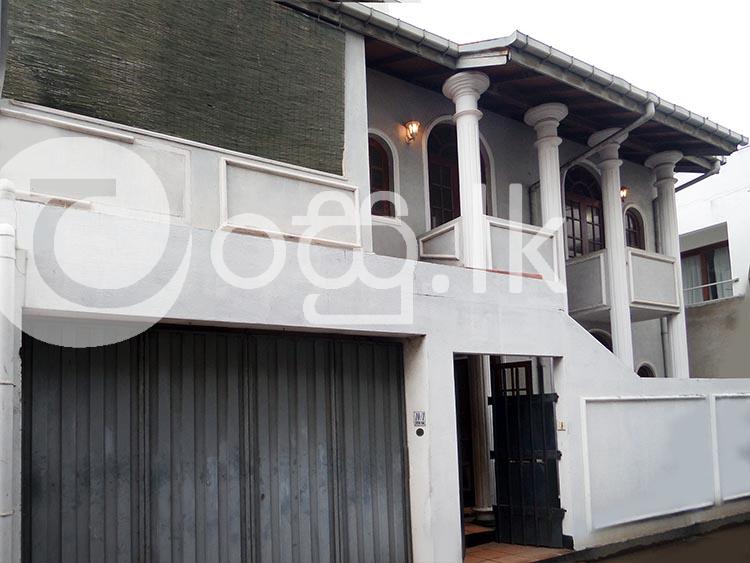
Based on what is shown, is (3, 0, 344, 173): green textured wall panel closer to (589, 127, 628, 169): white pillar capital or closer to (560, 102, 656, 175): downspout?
(560, 102, 656, 175): downspout

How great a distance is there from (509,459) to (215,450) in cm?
436

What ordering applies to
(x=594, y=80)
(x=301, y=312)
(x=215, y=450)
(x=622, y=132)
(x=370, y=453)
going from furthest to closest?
(x=622, y=132) → (x=594, y=80) → (x=370, y=453) → (x=301, y=312) → (x=215, y=450)

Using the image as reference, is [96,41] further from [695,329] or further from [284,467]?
[695,329]

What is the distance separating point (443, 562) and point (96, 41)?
5.97 meters

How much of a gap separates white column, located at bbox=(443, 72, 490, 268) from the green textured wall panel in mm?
2005

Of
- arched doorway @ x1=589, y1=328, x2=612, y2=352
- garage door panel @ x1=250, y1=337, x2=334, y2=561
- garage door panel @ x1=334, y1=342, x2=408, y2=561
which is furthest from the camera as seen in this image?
arched doorway @ x1=589, y1=328, x2=612, y2=352

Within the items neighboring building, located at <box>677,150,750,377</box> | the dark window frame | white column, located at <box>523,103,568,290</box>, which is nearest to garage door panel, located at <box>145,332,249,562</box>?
white column, located at <box>523,103,568,290</box>

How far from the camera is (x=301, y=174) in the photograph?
7719mm

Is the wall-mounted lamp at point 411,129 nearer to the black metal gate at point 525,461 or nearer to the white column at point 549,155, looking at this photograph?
the white column at point 549,155

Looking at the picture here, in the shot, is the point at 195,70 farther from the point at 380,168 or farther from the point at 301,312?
the point at 380,168

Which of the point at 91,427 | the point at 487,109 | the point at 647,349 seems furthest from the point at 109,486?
the point at 647,349

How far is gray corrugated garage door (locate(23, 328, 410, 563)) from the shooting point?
19.3 feet

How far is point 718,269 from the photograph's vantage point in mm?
18750

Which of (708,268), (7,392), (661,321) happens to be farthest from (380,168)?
(708,268)
